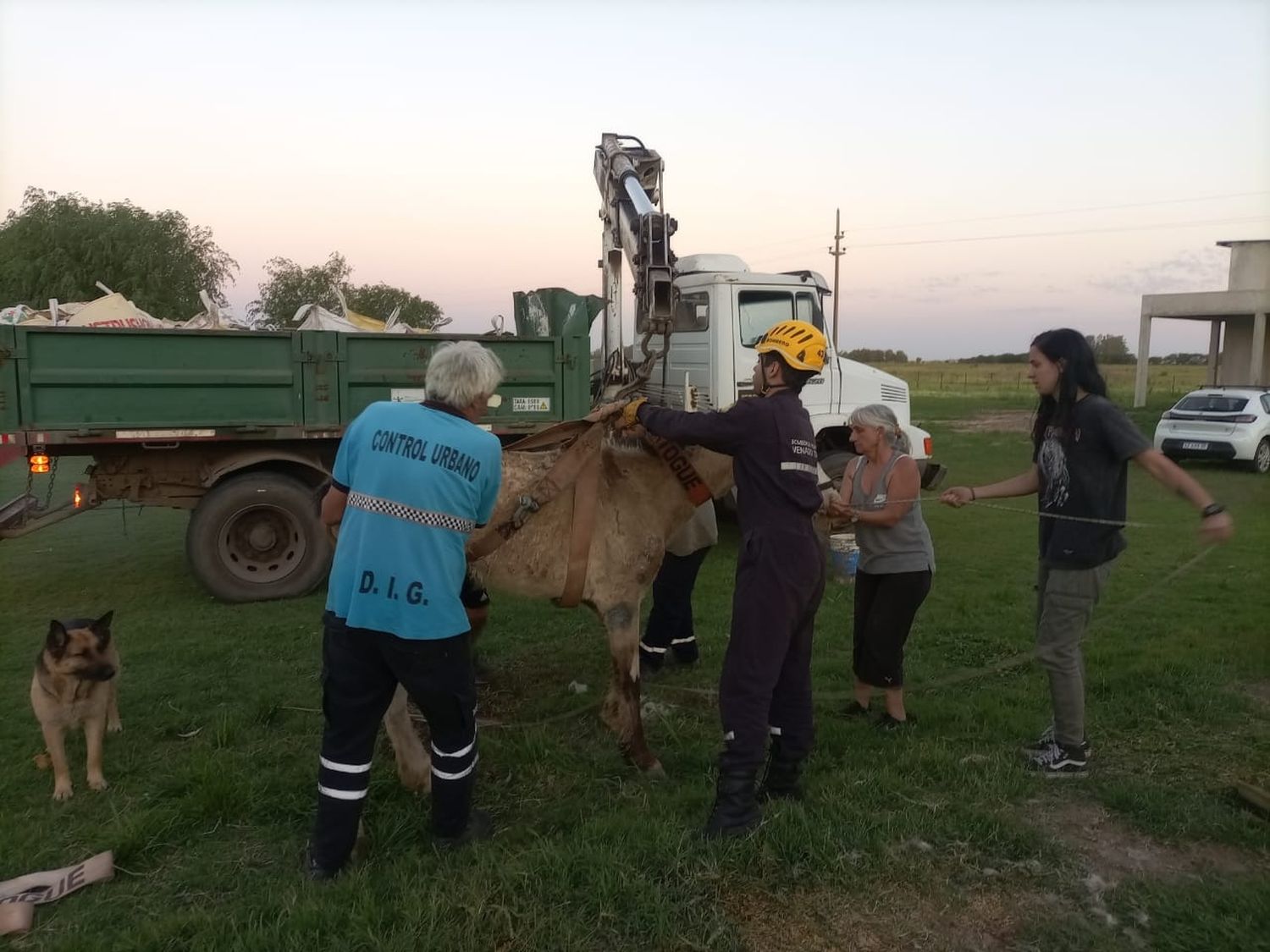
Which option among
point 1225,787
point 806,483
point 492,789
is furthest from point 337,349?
point 1225,787

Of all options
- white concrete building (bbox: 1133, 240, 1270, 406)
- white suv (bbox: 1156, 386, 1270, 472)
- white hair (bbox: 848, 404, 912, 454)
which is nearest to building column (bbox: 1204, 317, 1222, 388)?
white concrete building (bbox: 1133, 240, 1270, 406)

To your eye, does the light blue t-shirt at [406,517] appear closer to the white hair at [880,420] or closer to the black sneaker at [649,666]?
the white hair at [880,420]

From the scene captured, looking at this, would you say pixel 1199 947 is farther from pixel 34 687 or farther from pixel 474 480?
pixel 34 687

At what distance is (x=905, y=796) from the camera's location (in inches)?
144

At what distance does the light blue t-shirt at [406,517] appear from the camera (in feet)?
9.72

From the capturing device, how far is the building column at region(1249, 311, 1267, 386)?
25.1m

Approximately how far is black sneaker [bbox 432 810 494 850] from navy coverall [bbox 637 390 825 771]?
970mm

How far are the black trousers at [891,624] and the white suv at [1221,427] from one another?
52.9 ft

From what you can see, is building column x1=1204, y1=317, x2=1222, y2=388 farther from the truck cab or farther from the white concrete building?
the truck cab

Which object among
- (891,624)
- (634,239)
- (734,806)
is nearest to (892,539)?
(891,624)

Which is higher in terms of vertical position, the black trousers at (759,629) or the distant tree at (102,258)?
the distant tree at (102,258)

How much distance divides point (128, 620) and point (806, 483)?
591cm

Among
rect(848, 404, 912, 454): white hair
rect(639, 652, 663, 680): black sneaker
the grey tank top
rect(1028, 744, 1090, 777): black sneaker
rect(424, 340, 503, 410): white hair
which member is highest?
rect(424, 340, 503, 410): white hair

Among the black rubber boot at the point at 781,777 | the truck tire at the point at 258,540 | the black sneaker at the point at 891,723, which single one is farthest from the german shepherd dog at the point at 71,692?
the black sneaker at the point at 891,723
